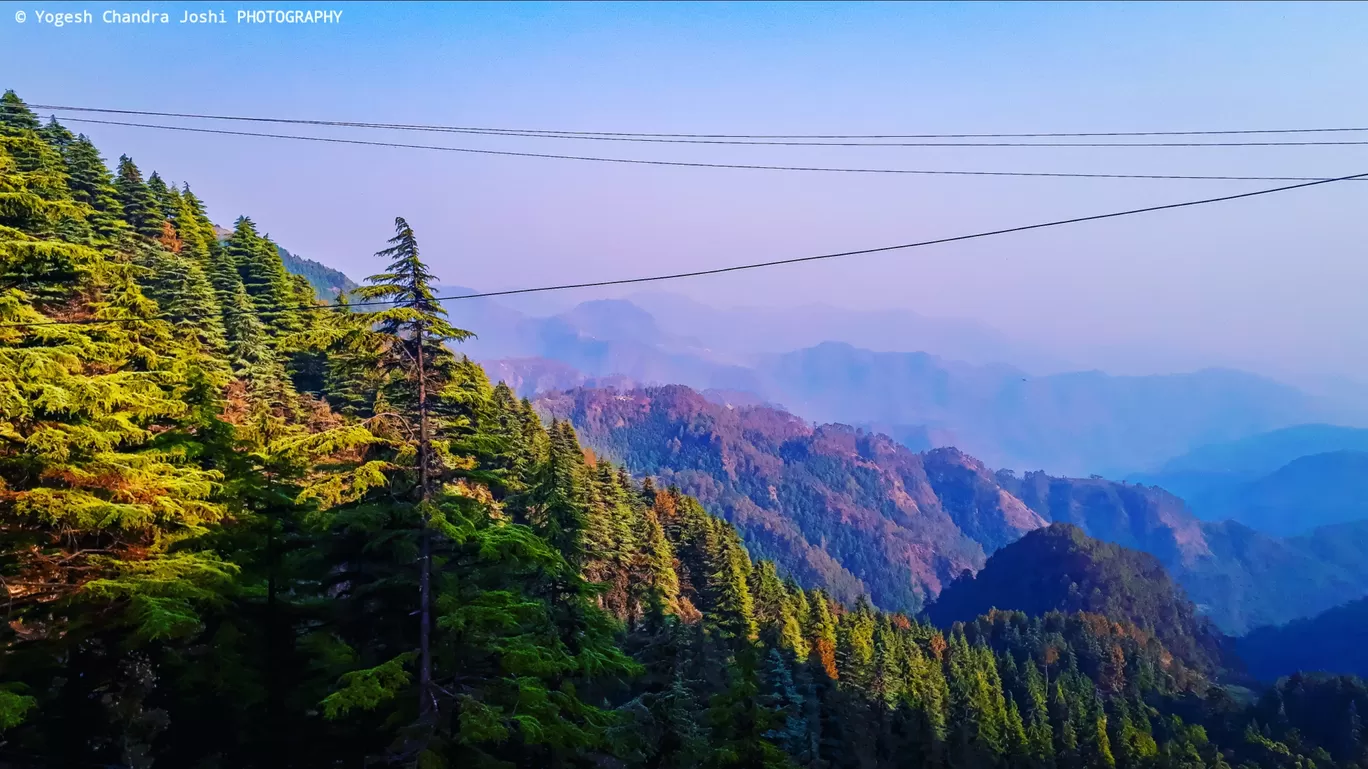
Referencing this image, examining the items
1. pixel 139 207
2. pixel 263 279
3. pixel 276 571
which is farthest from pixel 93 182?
pixel 276 571

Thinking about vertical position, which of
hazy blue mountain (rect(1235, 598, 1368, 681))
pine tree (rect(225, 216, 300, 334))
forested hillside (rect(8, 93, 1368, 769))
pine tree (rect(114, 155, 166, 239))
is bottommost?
hazy blue mountain (rect(1235, 598, 1368, 681))

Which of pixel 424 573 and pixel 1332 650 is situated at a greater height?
pixel 424 573

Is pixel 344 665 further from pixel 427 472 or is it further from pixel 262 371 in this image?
pixel 262 371

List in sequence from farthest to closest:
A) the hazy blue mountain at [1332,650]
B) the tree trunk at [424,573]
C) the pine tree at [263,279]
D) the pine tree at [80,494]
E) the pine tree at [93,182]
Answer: the hazy blue mountain at [1332,650], the pine tree at [263,279], the pine tree at [93,182], the tree trunk at [424,573], the pine tree at [80,494]

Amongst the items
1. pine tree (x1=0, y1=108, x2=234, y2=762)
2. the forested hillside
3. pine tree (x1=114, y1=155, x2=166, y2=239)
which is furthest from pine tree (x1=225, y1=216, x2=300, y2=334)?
pine tree (x1=0, y1=108, x2=234, y2=762)

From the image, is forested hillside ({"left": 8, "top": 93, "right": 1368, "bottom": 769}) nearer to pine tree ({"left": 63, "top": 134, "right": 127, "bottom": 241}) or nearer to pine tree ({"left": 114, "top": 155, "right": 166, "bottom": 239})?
pine tree ({"left": 63, "top": 134, "right": 127, "bottom": 241})

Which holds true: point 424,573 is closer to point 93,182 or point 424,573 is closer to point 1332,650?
point 93,182

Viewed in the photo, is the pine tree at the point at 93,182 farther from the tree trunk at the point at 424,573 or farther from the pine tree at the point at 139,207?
the tree trunk at the point at 424,573

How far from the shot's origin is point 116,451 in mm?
13594

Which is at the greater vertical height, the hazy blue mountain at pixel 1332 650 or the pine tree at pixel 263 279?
the pine tree at pixel 263 279

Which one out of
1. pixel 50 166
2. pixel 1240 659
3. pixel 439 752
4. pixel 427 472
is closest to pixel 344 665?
pixel 439 752

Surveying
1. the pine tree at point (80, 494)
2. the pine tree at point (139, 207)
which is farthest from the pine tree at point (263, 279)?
the pine tree at point (80, 494)

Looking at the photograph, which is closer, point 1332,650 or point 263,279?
point 263,279

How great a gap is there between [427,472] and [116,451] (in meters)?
6.21
